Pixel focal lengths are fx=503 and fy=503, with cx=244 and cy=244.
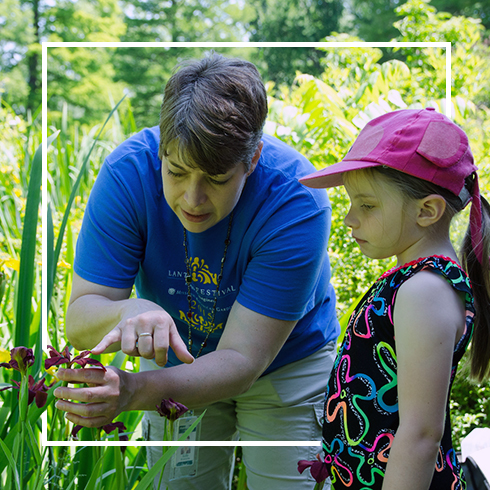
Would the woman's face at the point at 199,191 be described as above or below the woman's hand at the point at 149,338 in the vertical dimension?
above

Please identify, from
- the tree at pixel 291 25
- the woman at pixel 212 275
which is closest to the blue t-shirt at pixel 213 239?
the woman at pixel 212 275

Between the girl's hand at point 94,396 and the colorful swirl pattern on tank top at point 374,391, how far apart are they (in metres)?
0.44

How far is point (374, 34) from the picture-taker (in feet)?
24.1

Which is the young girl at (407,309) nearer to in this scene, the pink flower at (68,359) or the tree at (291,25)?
the pink flower at (68,359)

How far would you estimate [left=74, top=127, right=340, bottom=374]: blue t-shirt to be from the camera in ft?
3.88

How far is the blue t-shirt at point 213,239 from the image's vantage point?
1.18 metres

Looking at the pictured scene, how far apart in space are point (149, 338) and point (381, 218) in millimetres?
481

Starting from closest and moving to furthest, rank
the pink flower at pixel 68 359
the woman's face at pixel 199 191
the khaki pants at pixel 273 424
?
1. the pink flower at pixel 68 359
2. the woman's face at pixel 199 191
3. the khaki pants at pixel 273 424

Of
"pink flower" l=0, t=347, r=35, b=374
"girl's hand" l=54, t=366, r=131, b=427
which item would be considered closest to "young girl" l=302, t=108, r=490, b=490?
"girl's hand" l=54, t=366, r=131, b=427

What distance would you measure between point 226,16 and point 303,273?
471 inches

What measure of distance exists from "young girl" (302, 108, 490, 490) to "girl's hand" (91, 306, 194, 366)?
358 millimetres

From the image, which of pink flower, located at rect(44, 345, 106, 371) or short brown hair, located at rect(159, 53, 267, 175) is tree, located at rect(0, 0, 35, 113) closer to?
short brown hair, located at rect(159, 53, 267, 175)

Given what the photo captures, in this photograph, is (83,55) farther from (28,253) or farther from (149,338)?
(149,338)

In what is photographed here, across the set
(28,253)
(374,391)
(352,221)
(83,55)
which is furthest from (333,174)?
(83,55)
